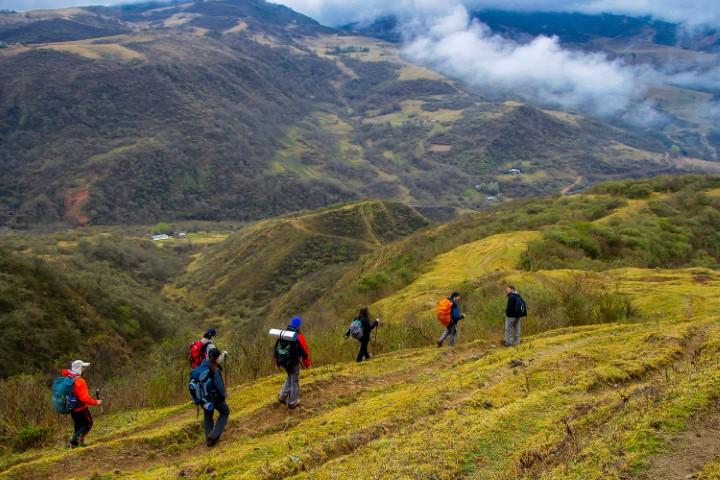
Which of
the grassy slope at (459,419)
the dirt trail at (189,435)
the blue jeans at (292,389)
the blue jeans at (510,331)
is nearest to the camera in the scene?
the grassy slope at (459,419)

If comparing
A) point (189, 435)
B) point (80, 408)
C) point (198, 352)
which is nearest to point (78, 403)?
point (80, 408)

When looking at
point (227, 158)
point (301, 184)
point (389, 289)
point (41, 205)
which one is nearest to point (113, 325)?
point (389, 289)

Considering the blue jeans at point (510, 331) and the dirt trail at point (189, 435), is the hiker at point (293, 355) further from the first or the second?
the blue jeans at point (510, 331)

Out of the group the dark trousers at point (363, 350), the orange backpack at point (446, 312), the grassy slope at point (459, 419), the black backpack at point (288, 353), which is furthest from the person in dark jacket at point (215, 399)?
the orange backpack at point (446, 312)

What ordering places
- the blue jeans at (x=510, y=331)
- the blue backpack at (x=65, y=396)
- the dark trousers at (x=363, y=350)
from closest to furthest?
the blue backpack at (x=65, y=396) < the blue jeans at (x=510, y=331) < the dark trousers at (x=363, y=350)

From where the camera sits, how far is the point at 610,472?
231 inches

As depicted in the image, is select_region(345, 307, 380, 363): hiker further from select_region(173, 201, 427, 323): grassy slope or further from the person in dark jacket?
select_region(173, 201, 427, 323): grassy slope

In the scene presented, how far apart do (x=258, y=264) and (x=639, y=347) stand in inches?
2519

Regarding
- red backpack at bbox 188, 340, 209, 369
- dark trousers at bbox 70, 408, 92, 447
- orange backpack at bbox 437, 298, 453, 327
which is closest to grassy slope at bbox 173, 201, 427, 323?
orange backpack at bbox 437, 298, 453, 327

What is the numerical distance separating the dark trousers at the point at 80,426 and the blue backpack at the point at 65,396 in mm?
267

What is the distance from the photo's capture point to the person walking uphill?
32.9ft

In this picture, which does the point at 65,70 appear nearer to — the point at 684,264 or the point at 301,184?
the point at 301,184

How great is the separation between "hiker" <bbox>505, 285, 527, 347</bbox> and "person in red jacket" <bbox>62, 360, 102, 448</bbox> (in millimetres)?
9779

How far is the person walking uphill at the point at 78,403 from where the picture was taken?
10.0 meters
